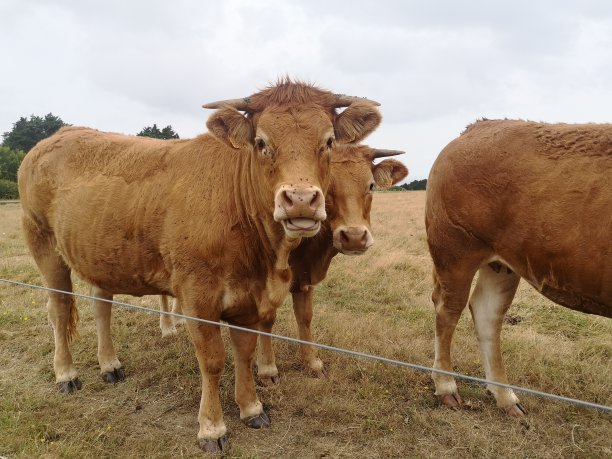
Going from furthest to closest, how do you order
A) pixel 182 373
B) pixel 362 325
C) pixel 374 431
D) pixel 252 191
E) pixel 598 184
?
pixel 362 325 < pixel 182 373 < pixel 374 431 < pixel 252 191 < pixel 598 184

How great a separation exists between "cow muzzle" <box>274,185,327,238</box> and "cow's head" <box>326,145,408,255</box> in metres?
1.38

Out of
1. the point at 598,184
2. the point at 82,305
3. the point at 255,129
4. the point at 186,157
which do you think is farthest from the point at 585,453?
the point at 82,305

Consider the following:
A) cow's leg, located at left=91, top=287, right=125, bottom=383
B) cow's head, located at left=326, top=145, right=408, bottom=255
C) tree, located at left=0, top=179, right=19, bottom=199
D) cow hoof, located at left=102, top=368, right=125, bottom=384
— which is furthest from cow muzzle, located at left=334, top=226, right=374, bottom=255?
tree, located at left=0, top=179, right=19, bottom=199

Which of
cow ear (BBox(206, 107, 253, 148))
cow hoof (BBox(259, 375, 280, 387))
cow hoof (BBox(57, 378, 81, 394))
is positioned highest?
cow ear (BBox(206, 107, 253, 148))

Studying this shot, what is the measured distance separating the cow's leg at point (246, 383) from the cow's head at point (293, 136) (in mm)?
1314

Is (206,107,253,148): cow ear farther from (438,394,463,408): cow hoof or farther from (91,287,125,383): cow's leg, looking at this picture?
(438,394,463,408): cow hoof

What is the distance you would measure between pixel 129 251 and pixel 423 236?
1118cm

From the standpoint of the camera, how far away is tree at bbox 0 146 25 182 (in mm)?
41656

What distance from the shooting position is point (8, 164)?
42.3m

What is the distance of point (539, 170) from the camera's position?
3471 millimetres

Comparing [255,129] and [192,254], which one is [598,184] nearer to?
[255,129]

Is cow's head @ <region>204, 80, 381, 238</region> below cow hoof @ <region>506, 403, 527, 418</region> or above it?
above

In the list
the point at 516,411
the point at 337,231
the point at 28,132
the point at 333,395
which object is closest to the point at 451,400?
the point at 516,411

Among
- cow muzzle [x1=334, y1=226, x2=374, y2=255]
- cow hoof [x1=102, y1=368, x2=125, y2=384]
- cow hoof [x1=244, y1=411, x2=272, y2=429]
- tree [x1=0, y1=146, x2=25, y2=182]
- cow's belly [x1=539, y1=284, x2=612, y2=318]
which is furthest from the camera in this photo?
tree [x1=0, y1=146, x2=25, y2=182]
